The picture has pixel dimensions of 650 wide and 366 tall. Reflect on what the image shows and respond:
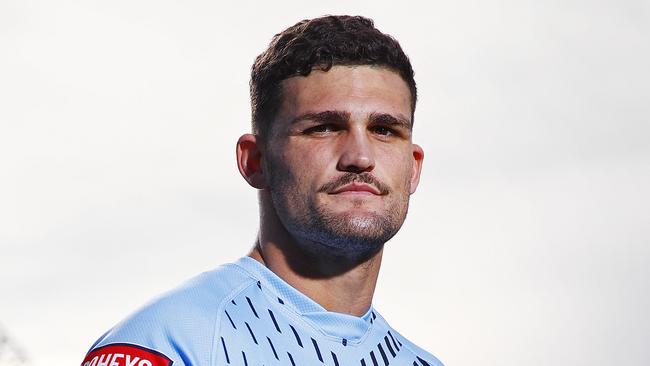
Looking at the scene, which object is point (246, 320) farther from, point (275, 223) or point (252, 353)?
point (275, 223)

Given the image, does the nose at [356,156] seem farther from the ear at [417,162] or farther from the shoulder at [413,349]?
the shoulder at [413,349]

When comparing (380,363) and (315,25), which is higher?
(315,25)

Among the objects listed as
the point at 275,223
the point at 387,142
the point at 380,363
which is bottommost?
the point at 380,363

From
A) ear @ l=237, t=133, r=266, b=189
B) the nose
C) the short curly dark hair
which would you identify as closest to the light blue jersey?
ear @ l=237, t=133, r=266, b=189

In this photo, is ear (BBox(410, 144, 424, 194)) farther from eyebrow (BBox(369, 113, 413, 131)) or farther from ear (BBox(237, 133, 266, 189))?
ear (BBox(237, 133, 266, 189))

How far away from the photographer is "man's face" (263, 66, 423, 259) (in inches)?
182

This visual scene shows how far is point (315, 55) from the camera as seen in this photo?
486cm

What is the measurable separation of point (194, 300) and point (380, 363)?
113cm

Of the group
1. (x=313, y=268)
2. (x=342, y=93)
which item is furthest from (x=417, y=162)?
(x=313, y=268)

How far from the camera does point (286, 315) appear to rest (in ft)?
15.4

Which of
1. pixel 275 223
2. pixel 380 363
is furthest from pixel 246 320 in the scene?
pixel 380 363

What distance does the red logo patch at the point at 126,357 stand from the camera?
420 centimetres

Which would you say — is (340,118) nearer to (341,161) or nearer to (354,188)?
(341,161)

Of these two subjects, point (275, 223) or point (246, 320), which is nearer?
point (246, 320)
